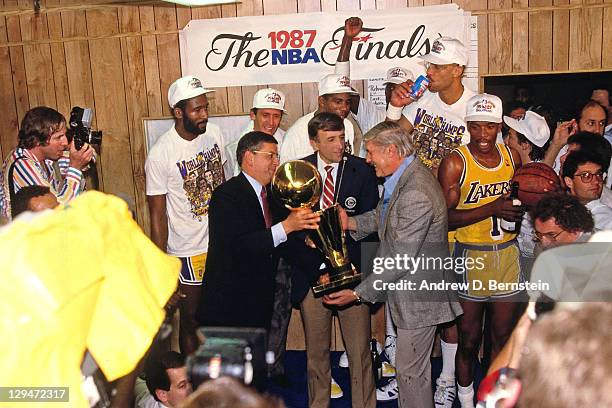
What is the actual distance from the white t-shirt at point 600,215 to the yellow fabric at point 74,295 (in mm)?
2368

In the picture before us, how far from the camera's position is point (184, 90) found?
A: 14.6 ft

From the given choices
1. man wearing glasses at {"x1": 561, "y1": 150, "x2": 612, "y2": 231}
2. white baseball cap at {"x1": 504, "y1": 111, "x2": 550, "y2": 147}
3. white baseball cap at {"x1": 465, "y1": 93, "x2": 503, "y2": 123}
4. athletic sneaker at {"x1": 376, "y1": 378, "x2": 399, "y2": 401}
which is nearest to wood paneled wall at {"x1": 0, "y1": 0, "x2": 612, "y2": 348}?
white baseball cap at {"x1": 504, "y1": 111, "x2": 550, "y2": 147}

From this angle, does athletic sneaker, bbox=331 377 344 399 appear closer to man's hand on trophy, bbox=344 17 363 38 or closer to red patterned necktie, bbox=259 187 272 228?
red patterned necktie, bbox=259 187 272 228

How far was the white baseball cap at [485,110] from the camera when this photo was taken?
388 centimetres

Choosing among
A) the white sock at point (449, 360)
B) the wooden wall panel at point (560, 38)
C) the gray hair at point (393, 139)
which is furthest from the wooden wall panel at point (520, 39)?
the white sock at point (449, 360)

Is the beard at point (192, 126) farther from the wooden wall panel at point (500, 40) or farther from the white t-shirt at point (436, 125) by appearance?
the wooden wall panel at point (500, 40)

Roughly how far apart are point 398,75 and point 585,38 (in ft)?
4.09

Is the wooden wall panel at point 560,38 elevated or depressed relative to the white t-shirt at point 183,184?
elevated

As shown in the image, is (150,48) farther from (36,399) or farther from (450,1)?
(36,399)

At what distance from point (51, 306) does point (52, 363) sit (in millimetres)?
117

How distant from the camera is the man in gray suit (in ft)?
10.7

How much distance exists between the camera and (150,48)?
492cm

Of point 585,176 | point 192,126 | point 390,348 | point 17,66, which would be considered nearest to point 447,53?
point 585,176

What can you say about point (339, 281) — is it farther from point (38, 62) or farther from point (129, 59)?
point (38, 62)
